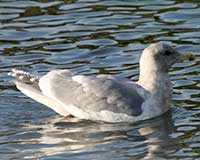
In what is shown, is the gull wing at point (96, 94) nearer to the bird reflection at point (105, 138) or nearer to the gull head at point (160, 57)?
the bird reflection at point (105, 138)

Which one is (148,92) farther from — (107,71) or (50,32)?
(50,32)

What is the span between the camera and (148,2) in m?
19.9

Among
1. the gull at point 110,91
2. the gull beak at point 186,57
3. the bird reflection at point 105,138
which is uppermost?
the gull beak at point 186,57

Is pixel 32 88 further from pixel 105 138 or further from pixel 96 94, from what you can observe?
pixel 105 138

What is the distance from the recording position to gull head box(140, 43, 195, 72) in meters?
15.3

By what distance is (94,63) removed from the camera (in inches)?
675

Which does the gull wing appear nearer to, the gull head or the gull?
the gull

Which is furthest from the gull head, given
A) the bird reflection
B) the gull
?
the bird reflection

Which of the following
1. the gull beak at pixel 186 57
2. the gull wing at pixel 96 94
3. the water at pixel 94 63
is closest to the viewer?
the water at pixel 94 63

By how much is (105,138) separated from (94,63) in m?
3.19

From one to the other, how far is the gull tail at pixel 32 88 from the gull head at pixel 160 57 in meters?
1.37

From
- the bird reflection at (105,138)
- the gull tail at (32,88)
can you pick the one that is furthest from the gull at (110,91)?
the bird reflection at (105,138)

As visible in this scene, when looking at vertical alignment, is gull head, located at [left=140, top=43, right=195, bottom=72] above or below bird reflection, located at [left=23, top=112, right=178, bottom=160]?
above

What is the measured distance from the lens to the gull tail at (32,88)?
15.2m
